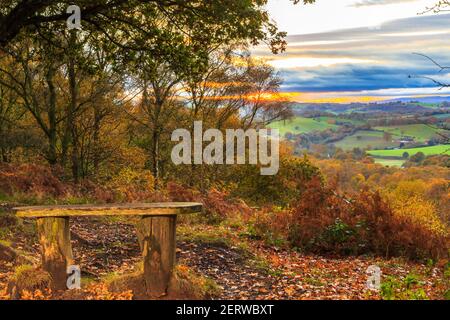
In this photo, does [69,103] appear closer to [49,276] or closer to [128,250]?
[128,250]

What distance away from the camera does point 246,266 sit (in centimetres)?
1008

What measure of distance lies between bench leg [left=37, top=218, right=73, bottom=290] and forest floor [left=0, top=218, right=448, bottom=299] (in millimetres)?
410

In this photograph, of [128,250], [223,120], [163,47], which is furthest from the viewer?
[223,120]

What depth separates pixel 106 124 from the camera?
2662 centimetres

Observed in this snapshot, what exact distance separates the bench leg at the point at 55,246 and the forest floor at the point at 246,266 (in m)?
0.41

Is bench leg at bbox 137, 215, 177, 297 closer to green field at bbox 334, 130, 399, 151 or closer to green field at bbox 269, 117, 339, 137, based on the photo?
green field at bbox 269, 117, 339, 137

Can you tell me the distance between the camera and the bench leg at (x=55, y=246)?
797 cm

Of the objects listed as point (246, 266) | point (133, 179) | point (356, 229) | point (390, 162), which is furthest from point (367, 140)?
point (246, 266)

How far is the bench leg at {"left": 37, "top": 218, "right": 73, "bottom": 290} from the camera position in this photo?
7973 mm

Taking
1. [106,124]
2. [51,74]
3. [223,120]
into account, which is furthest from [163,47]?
[223,120]

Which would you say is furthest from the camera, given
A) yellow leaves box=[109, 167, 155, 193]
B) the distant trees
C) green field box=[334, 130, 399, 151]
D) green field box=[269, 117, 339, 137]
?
green field box=[334, 130, 399, 151]

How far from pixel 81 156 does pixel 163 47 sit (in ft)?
45.4

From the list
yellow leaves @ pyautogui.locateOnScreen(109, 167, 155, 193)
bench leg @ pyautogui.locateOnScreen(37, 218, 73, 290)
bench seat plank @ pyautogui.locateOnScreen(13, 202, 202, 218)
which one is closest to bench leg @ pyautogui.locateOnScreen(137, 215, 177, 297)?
bench seat plank @ pyautogui.locateOnScreen(13, 202, 202, 218)

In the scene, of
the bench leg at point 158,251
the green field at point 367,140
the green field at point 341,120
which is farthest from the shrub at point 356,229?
the green field at point 367,140
